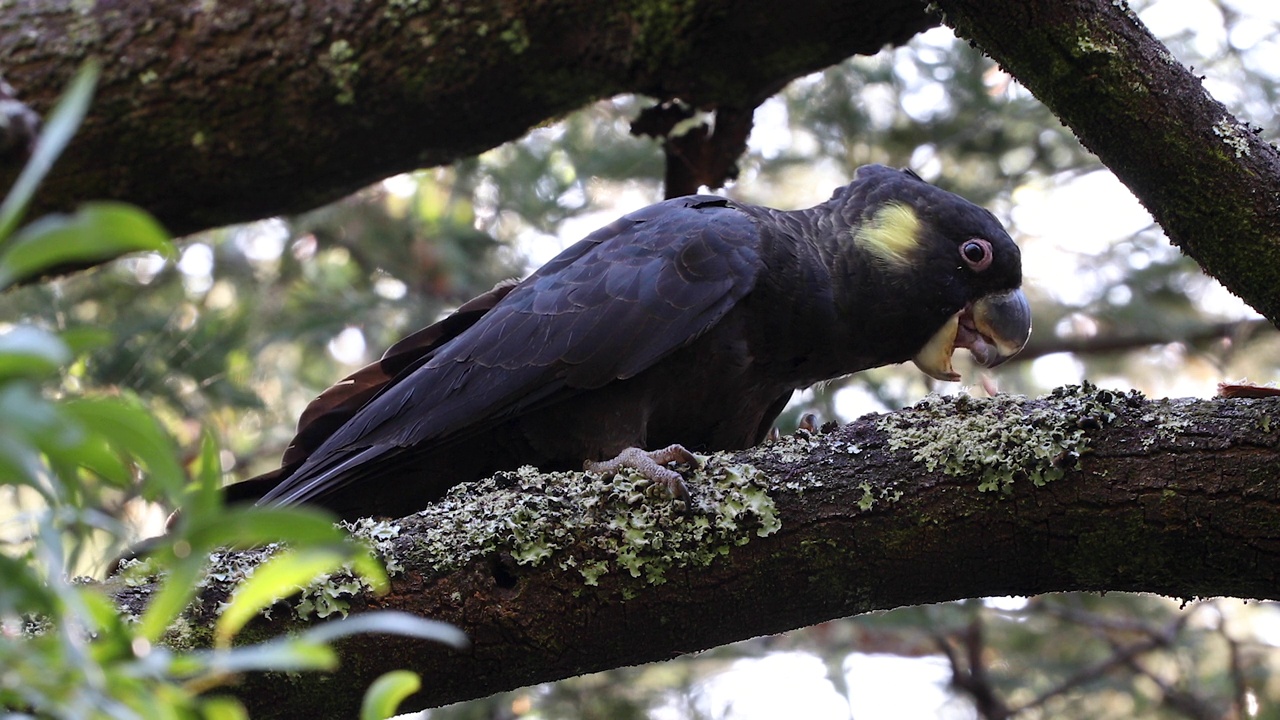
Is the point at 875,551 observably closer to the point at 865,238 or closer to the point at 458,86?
the point at 865,238

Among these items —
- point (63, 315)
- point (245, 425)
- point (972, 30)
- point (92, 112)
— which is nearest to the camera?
point (972, 30)

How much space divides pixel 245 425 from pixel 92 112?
3.03 m

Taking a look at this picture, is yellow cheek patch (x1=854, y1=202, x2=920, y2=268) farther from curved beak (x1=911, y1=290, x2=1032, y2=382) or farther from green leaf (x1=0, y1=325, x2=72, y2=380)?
green leaf (x1=0, y1=325, x2=72, y2=380)

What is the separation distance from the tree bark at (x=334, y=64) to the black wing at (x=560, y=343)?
0.90 meters

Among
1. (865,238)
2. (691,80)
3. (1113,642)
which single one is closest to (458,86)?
(691,80)

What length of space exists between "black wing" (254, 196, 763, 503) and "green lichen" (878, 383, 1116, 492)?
893mm

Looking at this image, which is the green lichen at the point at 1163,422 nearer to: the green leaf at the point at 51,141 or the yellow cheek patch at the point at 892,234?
the yellow cheek patch at the point at 892,234

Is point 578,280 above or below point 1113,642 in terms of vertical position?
above

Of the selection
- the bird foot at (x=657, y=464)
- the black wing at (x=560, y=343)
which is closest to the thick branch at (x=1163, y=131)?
the black wing at (x=560, y=343)

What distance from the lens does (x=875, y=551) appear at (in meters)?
2.86

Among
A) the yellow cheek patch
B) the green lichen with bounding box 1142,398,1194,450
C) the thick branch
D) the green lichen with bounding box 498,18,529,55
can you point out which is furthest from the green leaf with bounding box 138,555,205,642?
the green lichen with bounding box 498,18,529,55

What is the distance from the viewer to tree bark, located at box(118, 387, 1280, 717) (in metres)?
2.75

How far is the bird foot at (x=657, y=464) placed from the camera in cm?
300

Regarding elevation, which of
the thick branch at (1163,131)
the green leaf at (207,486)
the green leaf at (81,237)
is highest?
the thick branch at (1163,131)
